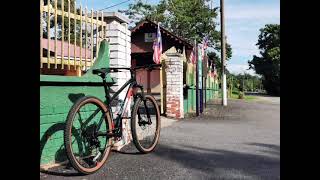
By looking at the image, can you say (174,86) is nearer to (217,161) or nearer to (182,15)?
(217,161)

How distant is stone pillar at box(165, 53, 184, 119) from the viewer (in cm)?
1295

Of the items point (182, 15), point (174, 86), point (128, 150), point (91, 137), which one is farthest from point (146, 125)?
point (182, 15)

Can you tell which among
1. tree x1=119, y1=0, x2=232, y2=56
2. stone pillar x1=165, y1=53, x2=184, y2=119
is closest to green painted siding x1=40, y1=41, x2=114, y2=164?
stone pillar x1=165, y1=53, x2=184, y2=119

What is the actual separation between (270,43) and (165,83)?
68711 millimetres

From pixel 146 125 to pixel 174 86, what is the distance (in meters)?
7.09

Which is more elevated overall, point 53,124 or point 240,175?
point 53,124

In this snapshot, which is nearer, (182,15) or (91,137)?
(91,137)

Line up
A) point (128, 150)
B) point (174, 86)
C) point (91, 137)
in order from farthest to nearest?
point (174, 86) < point (128, 150) < point (91, 137)

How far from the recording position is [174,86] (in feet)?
42.5

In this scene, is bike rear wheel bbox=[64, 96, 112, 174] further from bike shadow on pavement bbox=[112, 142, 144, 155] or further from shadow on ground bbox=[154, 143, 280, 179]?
shadow on ground bbox=[154, 143, 280, 179]

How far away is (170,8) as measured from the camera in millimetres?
56688
